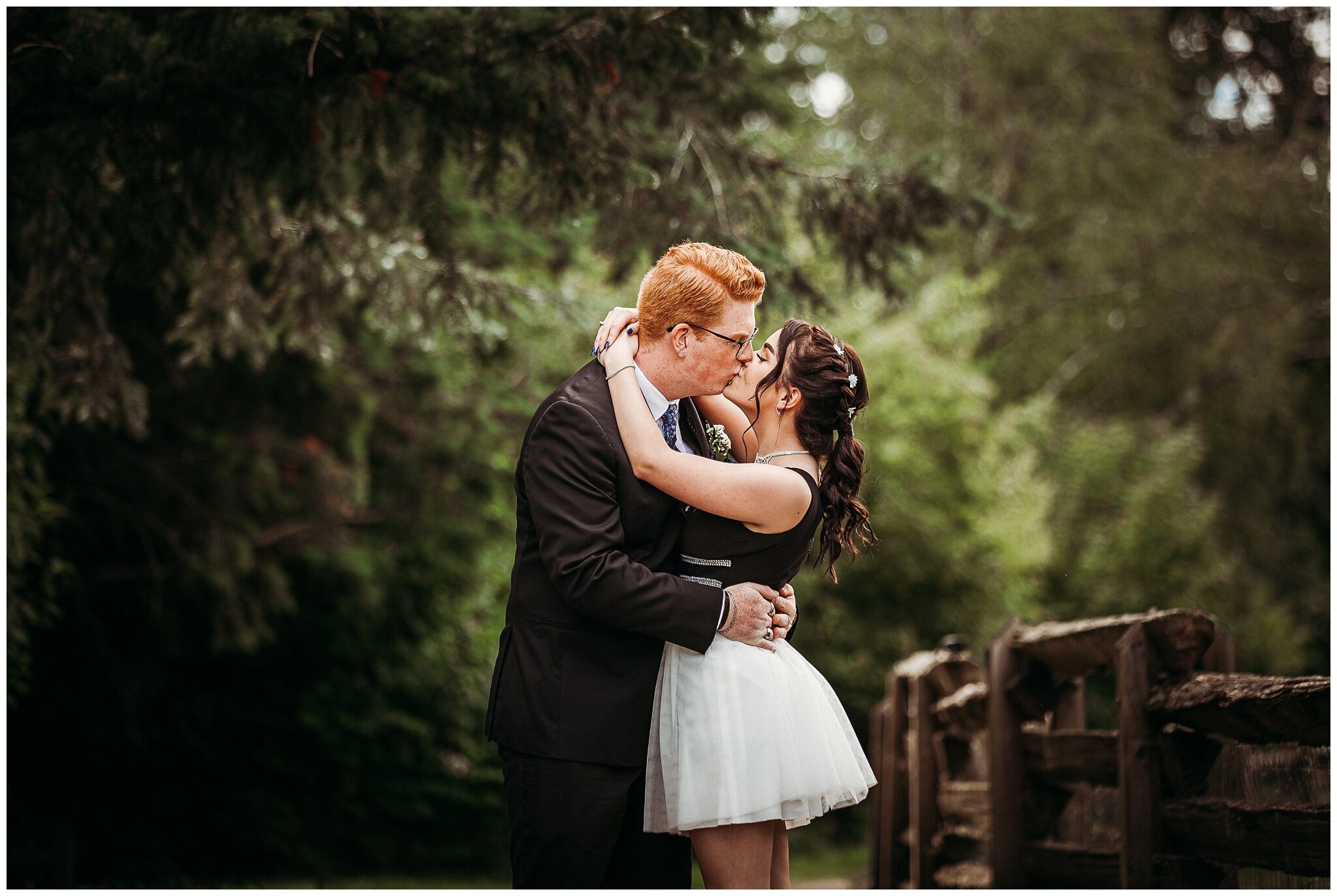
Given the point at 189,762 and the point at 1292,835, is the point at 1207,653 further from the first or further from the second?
the point at 189,762

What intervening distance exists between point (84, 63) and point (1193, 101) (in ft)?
79.0

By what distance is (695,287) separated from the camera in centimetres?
311

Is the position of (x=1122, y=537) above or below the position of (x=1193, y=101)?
below

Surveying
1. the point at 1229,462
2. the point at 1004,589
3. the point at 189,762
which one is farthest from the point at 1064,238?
the point at 189,762

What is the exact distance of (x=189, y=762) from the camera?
35.2ft

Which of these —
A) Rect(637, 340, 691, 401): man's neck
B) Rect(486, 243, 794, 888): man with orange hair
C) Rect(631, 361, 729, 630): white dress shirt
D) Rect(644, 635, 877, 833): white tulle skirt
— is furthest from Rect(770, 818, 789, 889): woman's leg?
Rect(637, 340, 691, 401): man's neck

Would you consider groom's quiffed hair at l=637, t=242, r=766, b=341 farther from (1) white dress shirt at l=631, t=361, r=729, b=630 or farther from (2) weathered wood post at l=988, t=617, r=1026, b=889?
(2) weathered wood post at l=988, t=617, r=1026, b=889

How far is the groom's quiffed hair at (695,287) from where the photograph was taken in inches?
123

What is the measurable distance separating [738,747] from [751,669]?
0.67 feet

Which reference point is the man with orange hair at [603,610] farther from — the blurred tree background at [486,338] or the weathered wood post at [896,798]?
the weathered wood post at [896,798]

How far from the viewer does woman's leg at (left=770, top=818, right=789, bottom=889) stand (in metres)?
3.16

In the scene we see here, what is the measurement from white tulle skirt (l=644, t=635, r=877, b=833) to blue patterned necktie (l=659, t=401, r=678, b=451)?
55 centimetres

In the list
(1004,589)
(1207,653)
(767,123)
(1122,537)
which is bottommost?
(1207,653)

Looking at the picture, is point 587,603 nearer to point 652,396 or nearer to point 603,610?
point 603,610
